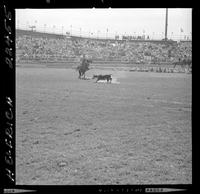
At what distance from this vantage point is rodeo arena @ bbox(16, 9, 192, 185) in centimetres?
288

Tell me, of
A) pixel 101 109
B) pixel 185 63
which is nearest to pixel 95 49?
pixel 101 109

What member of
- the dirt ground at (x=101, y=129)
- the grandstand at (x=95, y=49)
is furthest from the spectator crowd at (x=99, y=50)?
the dirt ground at (x=101, y=129)

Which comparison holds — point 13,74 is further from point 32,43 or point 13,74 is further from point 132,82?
point 132,82

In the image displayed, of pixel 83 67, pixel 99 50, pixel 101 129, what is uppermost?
pixel 99 50

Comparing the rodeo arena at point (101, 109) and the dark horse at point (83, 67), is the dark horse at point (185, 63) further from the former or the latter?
the dark horse at point (83, 67)

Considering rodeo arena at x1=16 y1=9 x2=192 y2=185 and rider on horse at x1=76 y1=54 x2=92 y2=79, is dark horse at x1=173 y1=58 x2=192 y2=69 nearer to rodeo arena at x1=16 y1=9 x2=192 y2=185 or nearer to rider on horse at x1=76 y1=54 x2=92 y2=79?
rodeo arena at x1=16 y1=9 x2=192 y2=185

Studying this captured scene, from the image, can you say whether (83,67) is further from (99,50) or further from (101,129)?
(101,129)

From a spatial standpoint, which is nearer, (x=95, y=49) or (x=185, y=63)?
(x=185, y=63)

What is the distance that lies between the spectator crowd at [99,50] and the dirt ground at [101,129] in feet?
0.45

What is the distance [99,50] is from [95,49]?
0.13 feet

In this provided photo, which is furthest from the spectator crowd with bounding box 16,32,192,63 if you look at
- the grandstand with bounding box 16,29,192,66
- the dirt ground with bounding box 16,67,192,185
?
the dirt ground with bounding box 16,67,192,185

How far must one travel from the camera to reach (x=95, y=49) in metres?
3.05

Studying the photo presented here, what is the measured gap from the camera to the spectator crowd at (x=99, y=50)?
302 centimetres
